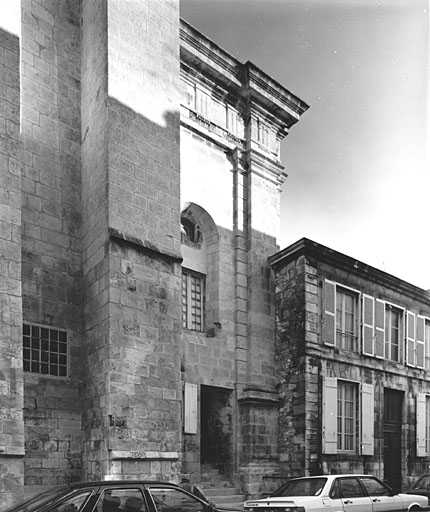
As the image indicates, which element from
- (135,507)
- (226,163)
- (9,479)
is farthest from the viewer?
(226,163)

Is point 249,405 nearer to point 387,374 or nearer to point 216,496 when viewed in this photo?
point 216,496

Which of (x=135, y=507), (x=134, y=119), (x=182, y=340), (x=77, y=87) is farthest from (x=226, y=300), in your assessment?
(x=135, y=507)

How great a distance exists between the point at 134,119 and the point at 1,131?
2.97 metres

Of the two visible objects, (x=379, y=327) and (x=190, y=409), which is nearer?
(x=190, y=409)

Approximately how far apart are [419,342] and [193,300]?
24.2 ft

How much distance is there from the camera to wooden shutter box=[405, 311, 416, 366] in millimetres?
17781

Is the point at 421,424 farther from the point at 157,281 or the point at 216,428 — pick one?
the point at 157,281

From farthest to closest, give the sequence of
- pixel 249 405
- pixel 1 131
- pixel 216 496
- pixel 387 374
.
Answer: pixel 387 374
pixel 249 405
pixel 216 496
pixel 1 131

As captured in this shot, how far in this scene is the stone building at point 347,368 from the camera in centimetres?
1473

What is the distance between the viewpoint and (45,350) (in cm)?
1184

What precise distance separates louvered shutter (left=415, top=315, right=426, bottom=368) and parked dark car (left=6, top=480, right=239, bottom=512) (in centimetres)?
1259

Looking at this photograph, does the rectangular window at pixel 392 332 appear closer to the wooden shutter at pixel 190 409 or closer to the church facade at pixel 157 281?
the church facade at pixel 157 281

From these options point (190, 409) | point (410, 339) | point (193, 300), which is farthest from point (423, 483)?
point (193, 300)

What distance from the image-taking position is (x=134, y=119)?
12.7 metres
